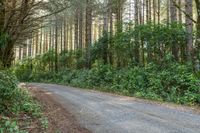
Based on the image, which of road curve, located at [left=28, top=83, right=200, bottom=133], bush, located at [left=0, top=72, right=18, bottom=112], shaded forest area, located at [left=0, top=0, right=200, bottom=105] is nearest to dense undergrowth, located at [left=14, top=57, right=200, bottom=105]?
shaded forest area, located at [left=0, top=0, right=200, bottom=105]

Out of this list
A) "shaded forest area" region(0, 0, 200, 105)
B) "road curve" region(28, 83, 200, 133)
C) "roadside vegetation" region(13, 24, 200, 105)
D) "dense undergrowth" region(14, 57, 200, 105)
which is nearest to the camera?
"road curve" region(28, 83, 200, 133)

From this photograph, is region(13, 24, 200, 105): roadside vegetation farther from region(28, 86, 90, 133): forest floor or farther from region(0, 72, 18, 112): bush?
region(0, 72, 18, 112): bush

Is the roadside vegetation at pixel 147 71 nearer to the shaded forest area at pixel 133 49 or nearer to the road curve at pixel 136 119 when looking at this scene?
the shaded forest area at pixel 133 49

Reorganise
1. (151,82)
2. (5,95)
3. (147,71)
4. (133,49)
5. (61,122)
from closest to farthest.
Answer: (61,122) < (5,95) < (151,82) < (147,71) < (133,49)

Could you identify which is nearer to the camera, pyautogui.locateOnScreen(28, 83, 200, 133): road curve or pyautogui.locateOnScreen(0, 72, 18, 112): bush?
pyautogui.locateOnScreen(28, 83, 200, 133): road curve

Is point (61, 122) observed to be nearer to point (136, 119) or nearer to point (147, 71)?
point (136, 119)

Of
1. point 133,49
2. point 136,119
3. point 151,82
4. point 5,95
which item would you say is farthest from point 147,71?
point 5,95

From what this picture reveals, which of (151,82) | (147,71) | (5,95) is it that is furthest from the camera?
(147,71)

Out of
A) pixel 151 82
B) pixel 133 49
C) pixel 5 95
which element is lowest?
pixel 5 95

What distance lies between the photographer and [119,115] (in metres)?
11.5

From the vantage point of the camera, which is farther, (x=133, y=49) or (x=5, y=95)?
(x=133, y=49)

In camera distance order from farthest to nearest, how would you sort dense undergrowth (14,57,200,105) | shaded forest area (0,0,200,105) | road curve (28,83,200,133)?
dense undergrowth (14,57,200,105), shaded forest area (0,0,200,105), road curve (28,83,200,133)

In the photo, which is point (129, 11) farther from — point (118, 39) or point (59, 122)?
point (59, 122)

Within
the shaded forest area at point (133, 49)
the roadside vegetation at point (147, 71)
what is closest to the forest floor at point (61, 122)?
the shaded forest area at point (133, 49)
